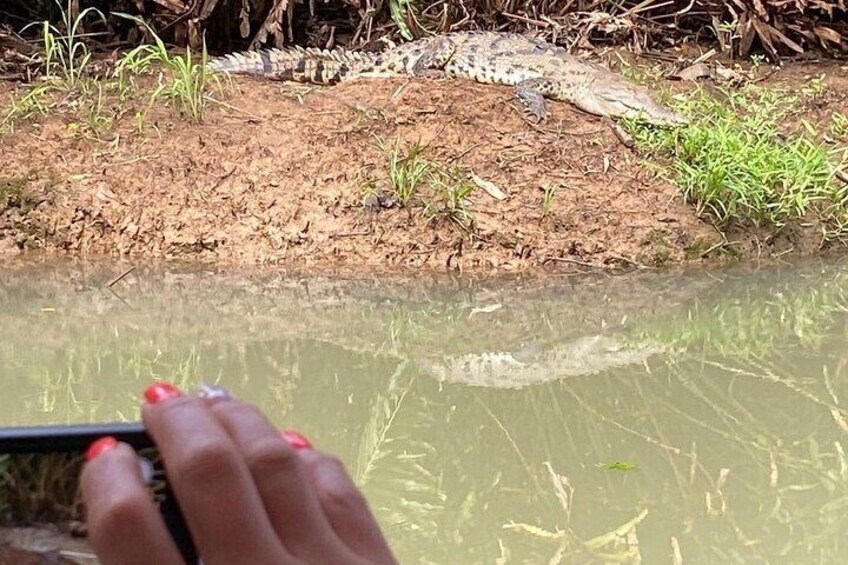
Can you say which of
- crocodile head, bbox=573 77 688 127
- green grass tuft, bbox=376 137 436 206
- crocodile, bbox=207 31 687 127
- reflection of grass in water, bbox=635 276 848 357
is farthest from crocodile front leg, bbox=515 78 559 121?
reflection of grass in water, bbox=635 276 848 357

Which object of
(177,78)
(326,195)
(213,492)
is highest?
(213,492)

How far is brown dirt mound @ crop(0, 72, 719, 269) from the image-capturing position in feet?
14.7

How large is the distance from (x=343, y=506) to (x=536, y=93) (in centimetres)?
483

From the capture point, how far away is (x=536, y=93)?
5.56 m

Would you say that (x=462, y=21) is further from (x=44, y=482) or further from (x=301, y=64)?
(x=44, y=482)

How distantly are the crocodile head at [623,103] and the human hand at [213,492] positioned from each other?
4586 millimetres

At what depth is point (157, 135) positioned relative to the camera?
16.1 ft

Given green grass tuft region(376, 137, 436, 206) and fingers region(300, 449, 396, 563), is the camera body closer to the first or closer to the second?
fingers region(300, 449, 396, 563)

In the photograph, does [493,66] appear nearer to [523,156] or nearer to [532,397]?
[523,156]

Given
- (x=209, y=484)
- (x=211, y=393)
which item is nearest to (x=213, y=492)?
(x=209, y=484)

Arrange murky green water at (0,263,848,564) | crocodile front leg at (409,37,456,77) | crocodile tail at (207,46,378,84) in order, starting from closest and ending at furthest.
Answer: murky green water at (0,263,848,564) → crocodile tail at (207,46,378,84) → crocodile front leg at (409,37,456,77)

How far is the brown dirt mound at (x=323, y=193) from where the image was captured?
176 inches

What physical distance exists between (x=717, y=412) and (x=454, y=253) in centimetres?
193

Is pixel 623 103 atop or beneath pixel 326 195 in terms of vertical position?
atop
